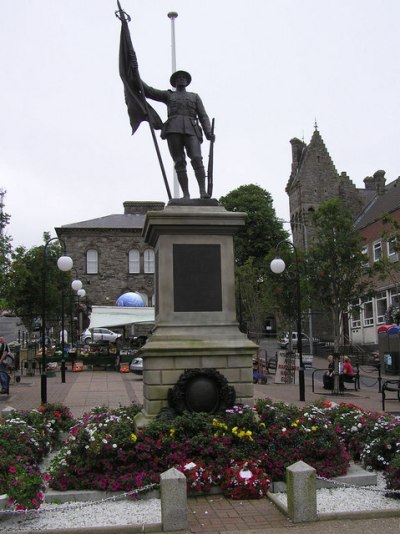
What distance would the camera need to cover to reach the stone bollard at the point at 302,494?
246 inches

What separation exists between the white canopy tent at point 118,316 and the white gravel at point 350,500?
1073 inches

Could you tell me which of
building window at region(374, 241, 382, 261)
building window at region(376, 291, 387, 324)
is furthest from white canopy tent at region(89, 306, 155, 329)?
building window at region(374, 241, 382, 261)

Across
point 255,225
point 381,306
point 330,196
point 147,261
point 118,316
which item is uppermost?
point 330,196

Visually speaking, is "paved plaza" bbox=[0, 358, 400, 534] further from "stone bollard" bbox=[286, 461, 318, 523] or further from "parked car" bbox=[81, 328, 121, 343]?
"parked car" bbox=[81, 328, 121, 343]

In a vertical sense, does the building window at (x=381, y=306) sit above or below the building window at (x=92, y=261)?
below

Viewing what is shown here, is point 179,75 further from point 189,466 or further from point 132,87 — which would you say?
point 189,466

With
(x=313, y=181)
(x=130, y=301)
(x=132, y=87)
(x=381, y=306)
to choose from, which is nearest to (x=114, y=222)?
(x=130, y=301)

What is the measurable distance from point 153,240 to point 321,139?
59.7m

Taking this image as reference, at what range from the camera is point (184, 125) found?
1012cm

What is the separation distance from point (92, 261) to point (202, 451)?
5570 centimetres

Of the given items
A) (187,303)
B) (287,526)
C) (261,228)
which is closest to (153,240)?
(187,303)

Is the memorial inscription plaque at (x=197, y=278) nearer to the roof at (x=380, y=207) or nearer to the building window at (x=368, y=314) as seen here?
the roof at (x=380, y=207)

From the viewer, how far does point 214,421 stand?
811 centimetres

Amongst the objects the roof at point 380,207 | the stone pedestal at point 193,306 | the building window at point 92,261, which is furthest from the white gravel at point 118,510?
the building window at point 92,261
